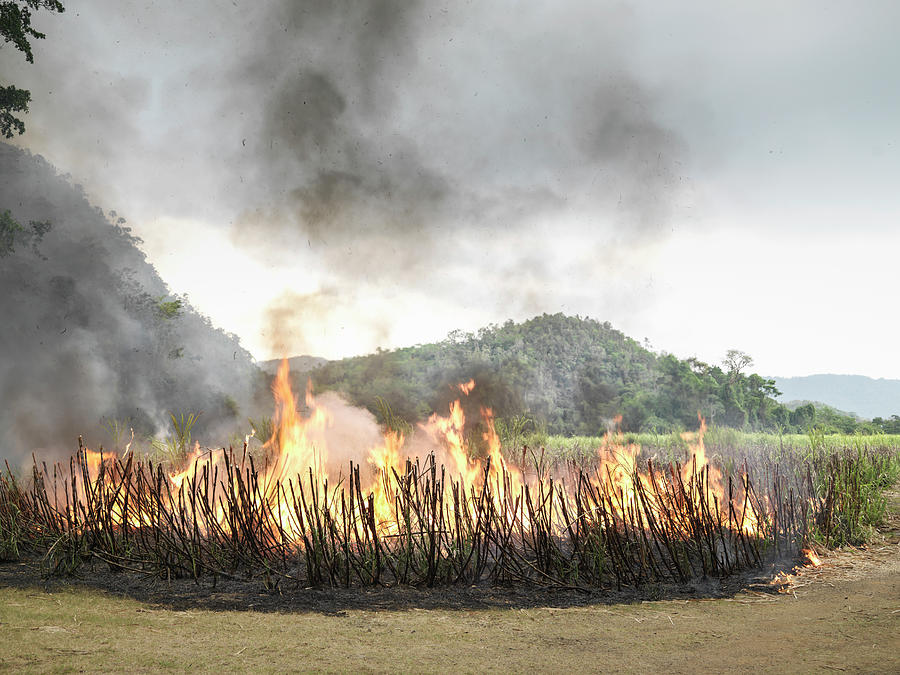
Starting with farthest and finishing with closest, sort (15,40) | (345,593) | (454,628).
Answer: (15,40) → (345,593) → (454,628)

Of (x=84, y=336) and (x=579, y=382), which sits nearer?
(x=84, y=336)

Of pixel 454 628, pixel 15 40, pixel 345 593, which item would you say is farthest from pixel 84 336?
pixel 454 628

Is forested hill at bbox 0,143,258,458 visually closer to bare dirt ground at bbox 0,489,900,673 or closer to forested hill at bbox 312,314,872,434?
forested hill at bbox 312,314,872,434

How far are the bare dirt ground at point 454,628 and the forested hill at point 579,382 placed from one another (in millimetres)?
17848

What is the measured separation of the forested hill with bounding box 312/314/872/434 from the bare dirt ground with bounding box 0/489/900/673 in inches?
703

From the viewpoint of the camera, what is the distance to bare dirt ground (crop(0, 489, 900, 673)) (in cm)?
321

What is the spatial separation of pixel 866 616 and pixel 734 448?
8.63 m

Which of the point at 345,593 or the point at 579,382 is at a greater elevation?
the point at 579,382

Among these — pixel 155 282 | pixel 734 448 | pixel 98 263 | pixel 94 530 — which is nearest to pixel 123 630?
pixel 94 530

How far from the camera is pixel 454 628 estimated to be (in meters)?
3.85

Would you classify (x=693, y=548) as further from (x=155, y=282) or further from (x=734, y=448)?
(x=155, y=282)

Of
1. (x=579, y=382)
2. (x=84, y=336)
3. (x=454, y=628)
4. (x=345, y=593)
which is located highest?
(x=84, y=336)

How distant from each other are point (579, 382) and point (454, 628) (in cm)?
2384

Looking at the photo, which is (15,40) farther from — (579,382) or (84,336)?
(579,382)
